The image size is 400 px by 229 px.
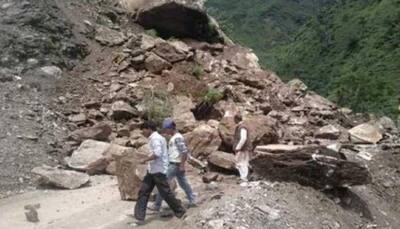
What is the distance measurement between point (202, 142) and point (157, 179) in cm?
399

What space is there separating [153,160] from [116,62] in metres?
8.80

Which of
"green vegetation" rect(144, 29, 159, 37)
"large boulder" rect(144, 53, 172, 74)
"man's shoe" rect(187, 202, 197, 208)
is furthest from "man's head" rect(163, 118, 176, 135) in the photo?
"green vegetation" rect(144, 29, 159, 37)

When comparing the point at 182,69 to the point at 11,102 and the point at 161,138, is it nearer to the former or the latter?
the point at 11,102

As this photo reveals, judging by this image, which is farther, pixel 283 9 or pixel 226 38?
pixel 283 9

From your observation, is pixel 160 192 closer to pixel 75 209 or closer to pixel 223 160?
pixel 75 209

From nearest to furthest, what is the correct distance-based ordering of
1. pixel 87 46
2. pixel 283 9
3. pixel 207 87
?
pixel 207 87, pixel 87 46, pixel 283 9

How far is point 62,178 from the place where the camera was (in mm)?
12633

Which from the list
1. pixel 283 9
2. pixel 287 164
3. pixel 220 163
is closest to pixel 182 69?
pixel 220 163

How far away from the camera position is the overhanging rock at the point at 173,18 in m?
20.2

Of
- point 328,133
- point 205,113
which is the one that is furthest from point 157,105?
point 328,133

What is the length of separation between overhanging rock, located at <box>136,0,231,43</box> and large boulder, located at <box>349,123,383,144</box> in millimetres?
6264

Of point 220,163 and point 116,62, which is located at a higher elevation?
point 116,62

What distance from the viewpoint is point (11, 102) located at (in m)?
15.3

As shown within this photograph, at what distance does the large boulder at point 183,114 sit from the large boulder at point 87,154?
1851mm
